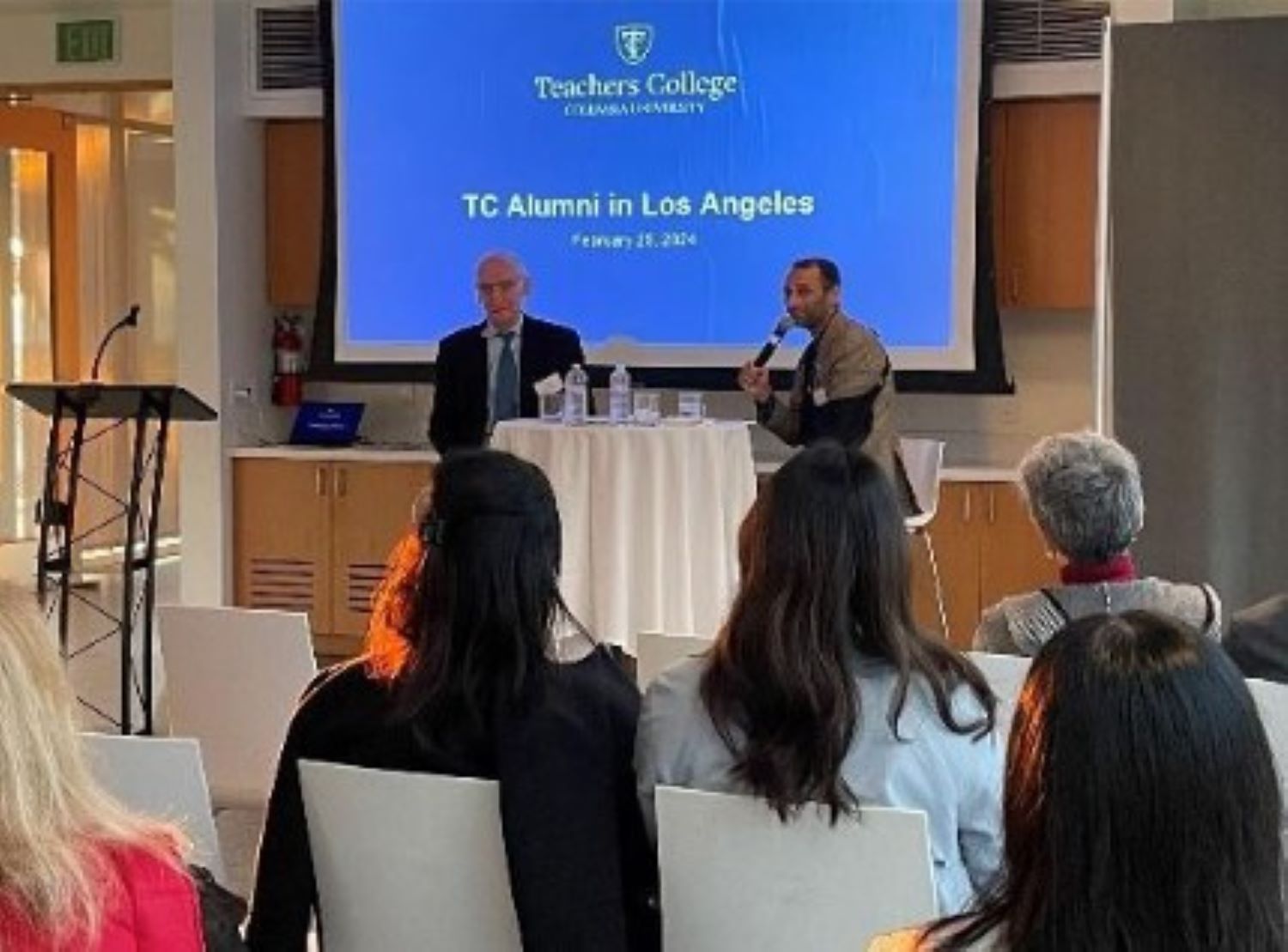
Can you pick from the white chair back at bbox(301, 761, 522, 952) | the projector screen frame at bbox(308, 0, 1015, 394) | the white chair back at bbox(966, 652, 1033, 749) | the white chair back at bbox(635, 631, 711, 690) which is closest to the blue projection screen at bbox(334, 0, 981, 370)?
the projector screen frame at bbox(308, 0, 1015, 394)

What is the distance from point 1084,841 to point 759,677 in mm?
1191

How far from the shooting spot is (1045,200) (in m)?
7.36

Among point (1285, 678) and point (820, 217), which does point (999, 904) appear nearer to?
point (1285, 678)

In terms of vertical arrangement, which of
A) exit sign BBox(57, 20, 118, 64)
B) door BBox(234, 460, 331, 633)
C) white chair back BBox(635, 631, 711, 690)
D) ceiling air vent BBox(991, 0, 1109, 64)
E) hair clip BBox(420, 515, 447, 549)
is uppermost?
exit sign BBox(57, 20, 118, 64)

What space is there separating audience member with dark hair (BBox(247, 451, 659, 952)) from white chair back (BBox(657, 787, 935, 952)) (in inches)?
5.7

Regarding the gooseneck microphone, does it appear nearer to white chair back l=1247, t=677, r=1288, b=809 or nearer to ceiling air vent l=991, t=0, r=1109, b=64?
ceiling air vent l=991, t=0, r=1109, b=64

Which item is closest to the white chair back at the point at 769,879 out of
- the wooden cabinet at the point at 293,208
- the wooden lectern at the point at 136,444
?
the wooden lectern at the point at 136,444

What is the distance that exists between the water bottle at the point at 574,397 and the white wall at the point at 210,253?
241 cm

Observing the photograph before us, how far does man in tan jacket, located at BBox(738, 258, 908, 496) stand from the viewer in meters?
6.30

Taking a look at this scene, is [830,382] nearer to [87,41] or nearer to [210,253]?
[210,253]

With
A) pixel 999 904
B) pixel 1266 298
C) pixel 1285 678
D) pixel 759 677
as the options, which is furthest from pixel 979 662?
pixel 1266 298

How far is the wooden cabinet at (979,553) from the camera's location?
730 cm

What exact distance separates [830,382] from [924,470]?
2.85 ft

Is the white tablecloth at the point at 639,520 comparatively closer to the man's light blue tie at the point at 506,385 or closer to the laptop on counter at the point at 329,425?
the man's light blue tie at the point at 506,385
